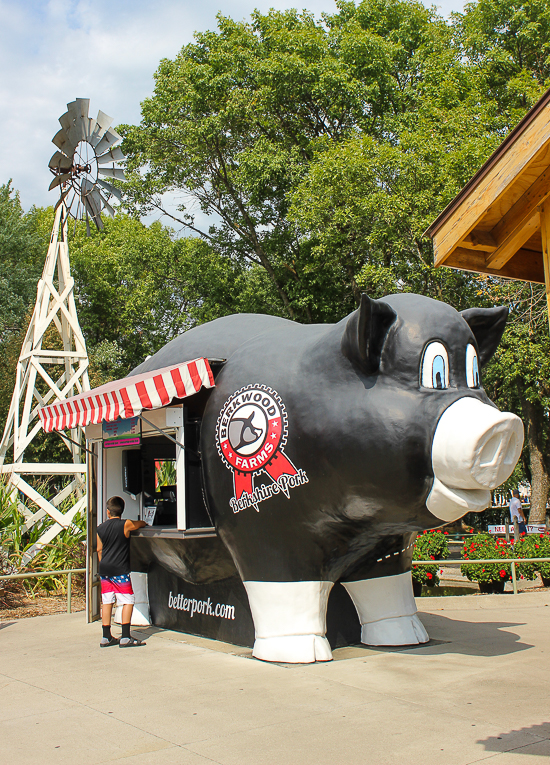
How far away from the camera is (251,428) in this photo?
6113 millimetres

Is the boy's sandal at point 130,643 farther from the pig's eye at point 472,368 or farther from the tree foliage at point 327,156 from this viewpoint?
the tree foliage at point 327,156

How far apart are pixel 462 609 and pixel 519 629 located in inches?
59.7

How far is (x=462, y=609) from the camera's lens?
28.9 ft

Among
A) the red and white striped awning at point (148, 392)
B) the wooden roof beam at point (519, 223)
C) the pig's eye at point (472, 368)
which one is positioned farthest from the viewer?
the red and white striped awning at point (148, 392)

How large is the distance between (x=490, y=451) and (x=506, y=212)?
66.2 inches

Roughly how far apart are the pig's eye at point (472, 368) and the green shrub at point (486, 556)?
549 cm

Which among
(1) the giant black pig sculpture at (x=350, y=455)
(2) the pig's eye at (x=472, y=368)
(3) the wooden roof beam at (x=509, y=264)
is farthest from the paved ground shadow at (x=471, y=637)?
(3) the wooden roof beam at (x=509, y=264)

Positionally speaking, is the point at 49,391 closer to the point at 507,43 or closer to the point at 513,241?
the point at 513,241

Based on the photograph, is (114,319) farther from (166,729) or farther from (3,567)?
(166,729)

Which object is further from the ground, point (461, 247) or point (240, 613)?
point (461, 247)

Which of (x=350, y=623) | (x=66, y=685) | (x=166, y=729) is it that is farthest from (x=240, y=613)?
(x=166, y=729)

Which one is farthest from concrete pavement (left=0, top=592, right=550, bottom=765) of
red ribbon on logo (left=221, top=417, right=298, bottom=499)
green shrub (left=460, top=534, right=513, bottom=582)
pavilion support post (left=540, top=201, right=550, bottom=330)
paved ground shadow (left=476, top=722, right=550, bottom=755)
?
green shrub (left=460, top=534, right=513, bottom=582)

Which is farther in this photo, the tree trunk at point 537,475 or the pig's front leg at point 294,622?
the tree trunk at point 537,475

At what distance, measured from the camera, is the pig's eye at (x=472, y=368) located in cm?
552
